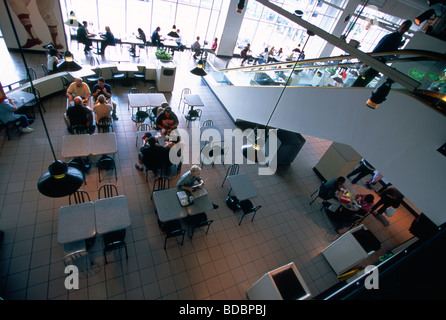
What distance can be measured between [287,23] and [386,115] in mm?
15974

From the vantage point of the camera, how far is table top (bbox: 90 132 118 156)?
215 inches

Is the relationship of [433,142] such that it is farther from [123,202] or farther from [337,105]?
[123,202]

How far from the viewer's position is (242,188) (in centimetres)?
579

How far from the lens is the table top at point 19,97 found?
6.33m

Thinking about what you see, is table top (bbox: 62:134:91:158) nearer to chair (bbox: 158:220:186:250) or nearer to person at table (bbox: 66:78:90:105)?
person at table (bbox: 66:78:90:105)

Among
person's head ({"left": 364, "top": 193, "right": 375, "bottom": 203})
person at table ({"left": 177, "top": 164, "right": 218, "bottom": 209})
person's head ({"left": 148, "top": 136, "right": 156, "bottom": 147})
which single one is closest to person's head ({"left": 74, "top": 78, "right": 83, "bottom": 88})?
person's head ({"left": 148, "top": 136, "right": 156, "bottom": 147})

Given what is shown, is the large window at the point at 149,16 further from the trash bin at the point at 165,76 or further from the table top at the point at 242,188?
the table top at the point at 242,188

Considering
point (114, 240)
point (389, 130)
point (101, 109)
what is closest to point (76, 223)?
point (114, 240)

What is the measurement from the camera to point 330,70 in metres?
5.95

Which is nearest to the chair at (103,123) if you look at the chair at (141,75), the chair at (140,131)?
the chair at (140,131)

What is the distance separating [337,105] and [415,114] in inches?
59.2

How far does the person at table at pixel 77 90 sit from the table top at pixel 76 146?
6.69ft

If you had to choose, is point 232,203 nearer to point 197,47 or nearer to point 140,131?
point 140,131

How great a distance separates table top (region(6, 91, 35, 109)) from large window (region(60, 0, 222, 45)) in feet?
19.3
